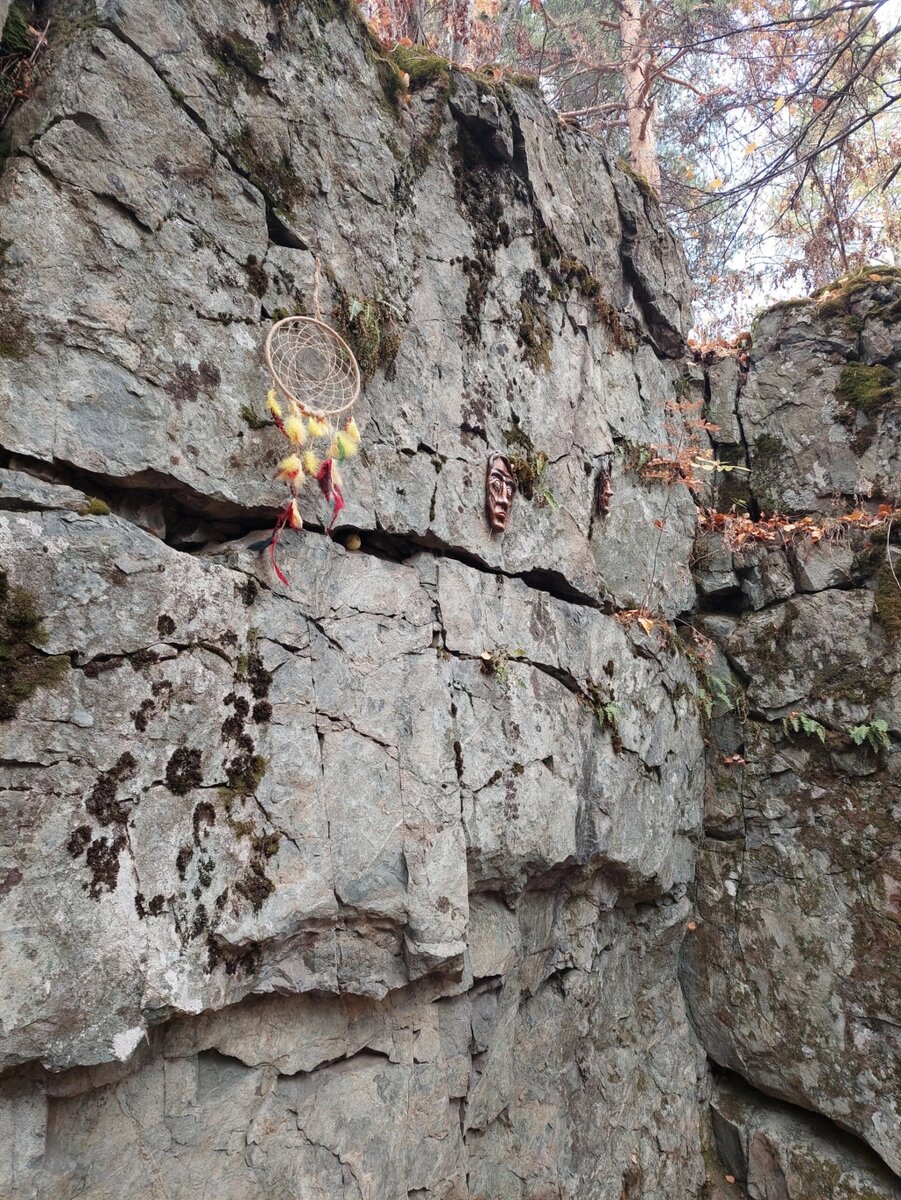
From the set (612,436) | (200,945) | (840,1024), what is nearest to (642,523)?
(612,436)

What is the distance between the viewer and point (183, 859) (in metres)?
3.13

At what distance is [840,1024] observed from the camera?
18.4 feet

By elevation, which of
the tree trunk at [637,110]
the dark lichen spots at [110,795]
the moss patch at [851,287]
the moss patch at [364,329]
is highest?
the tree trunk at [637,110]

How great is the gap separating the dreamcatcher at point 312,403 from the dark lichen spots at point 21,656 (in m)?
1.15

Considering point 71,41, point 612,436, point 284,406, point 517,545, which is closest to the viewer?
point 71,41

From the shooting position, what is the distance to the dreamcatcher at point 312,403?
3.65 meters

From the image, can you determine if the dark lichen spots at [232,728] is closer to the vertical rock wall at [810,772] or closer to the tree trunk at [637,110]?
the vertical rock wall at [810,772]

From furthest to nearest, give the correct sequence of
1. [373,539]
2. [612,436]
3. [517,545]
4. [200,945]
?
[612,436] → [517,545] → [373,539] → [200,945]

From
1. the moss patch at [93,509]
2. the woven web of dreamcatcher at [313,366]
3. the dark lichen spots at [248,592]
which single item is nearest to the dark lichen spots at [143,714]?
the dark lichen spots at [248,592]

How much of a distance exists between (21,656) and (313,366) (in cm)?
224

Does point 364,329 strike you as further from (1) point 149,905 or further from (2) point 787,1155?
(2) point 787,1155

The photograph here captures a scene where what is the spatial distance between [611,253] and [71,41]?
4.82 m

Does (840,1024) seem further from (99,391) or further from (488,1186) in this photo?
(99,391)

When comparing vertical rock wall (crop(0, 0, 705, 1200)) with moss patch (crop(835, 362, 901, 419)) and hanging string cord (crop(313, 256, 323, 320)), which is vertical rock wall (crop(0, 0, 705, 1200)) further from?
moss patch (crop(835, 362, 901, 419))
